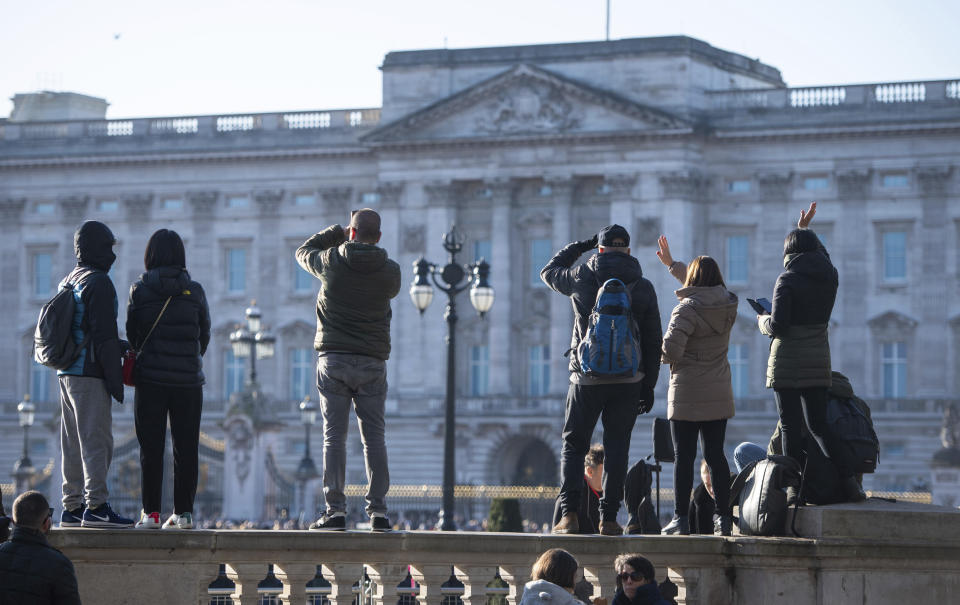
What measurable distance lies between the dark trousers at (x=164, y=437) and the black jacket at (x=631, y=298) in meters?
2.79

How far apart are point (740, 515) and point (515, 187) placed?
5232 cm

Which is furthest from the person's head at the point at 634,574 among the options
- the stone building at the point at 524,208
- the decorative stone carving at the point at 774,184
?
the decorative stone carving at the point at 774,184

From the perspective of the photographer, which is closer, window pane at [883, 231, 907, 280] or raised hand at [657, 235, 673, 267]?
raised hand at [657, 235, 673, 267]

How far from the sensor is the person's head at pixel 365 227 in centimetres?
1395

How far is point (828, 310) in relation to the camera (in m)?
14.3

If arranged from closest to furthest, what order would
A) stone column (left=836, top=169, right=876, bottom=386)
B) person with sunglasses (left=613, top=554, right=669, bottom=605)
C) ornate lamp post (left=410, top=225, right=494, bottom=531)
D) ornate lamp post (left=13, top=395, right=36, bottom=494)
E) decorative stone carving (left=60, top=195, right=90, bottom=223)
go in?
person with sunglasses (left=613, top=554, right=669, bottom=605) → ornate lamp post (left=410, top=225, right=494, bottom=531) → ornate lamp post (left=13, top=395, right=36, bottom=494) → stone column (left=836, top=169, right=876, bottom=386) → decorative stone carving (left=60, top=195, right=90, bottom=223)

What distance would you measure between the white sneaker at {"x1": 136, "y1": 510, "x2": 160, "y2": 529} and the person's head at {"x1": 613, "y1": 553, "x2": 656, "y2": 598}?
3582 mm

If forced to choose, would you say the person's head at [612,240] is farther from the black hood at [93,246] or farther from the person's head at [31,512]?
the person's head at [31,512]

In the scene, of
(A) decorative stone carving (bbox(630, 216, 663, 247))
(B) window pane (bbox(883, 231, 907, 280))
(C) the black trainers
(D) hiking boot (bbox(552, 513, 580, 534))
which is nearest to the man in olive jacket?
(C) the black trainers

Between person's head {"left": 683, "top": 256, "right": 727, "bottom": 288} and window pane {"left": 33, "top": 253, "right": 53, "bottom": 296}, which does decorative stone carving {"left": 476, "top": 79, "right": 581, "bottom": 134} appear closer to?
window pane {"left": 33, "top": 253, "right": 53, "bottom": 296}

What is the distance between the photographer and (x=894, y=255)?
62.4 metres

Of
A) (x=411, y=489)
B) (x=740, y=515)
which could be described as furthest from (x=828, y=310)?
(x=411, y=489)

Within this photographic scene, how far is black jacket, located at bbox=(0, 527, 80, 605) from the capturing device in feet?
35.4

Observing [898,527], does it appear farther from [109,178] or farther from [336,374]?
[109,178]
